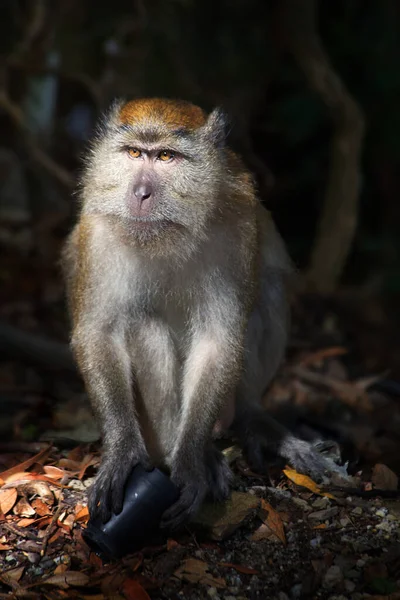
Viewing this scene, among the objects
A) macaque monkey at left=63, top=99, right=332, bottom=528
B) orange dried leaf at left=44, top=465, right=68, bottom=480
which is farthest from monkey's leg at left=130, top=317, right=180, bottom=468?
orange dried leaf at left=44, top=465, right=68, bottom=480

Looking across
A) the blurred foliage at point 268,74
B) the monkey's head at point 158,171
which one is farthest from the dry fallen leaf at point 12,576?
the blurred foliage at point 268,74

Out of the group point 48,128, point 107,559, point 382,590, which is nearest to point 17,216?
point 48,128

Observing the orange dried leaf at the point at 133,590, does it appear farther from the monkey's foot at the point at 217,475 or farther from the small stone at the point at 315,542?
the small stone at the point at 315,542

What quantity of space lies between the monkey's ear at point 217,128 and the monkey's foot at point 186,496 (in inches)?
64.8

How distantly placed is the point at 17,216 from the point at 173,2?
9.97 ft

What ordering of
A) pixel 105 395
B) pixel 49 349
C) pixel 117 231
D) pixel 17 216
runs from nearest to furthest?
pixel 117 231, pixel 105 395, pixel 49 349, pixel 17 216

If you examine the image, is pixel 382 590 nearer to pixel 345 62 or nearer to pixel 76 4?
pixel 345 62

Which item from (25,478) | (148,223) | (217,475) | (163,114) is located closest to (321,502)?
(217,475)

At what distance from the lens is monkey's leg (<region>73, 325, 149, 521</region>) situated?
3957 mm

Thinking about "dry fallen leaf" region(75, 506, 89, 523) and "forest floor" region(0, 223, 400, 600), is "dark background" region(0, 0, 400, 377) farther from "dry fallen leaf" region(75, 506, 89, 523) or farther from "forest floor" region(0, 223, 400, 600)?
"dry fallen leaf" region(75, 506, 89, 523)

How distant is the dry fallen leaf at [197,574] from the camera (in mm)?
3533

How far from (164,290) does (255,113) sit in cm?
527

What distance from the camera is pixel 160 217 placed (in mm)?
3713

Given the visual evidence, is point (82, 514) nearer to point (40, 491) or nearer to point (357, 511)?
point (40, 491)
